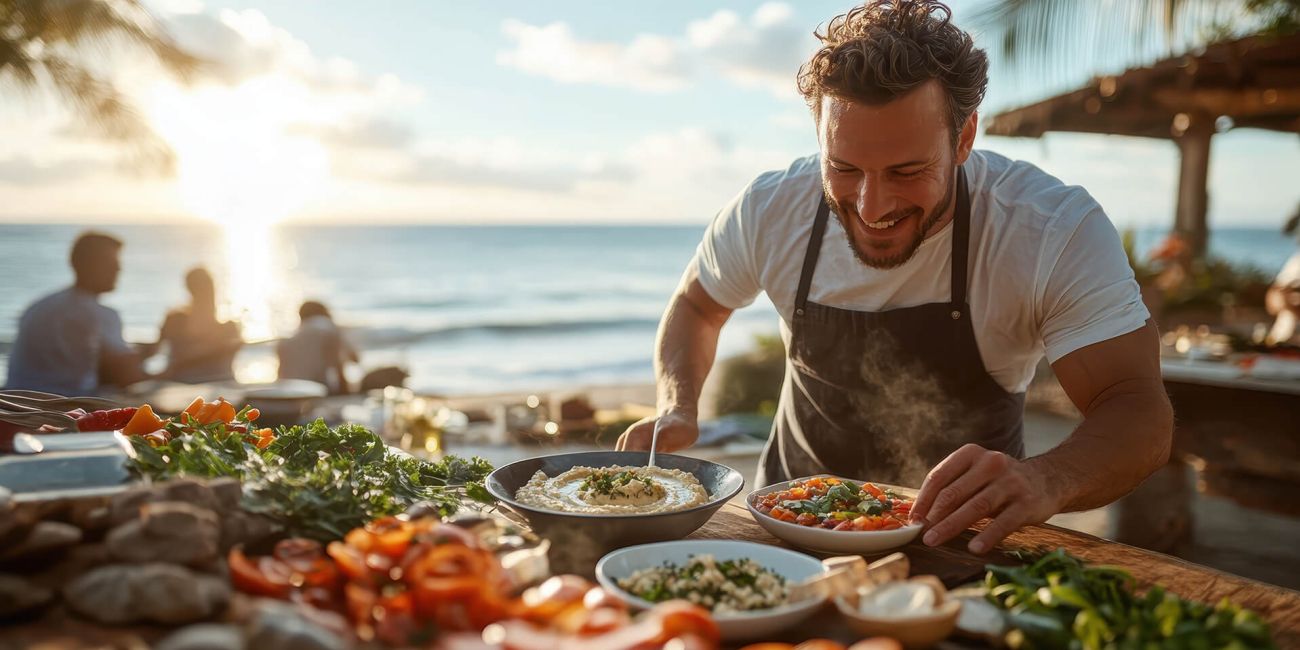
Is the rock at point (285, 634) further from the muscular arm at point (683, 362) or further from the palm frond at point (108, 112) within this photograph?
the palm frond at point (108, 112)

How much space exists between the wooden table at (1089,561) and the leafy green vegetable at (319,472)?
2.20 ft

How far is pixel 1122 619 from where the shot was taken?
5.31 feet

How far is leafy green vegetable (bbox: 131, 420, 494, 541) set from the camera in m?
1.89

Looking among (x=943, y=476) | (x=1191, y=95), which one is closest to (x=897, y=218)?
(x=943, y=476)

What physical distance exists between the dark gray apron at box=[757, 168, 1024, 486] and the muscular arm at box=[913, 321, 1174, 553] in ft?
1.35

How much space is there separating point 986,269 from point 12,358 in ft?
24.9

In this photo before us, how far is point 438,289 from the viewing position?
41.7m

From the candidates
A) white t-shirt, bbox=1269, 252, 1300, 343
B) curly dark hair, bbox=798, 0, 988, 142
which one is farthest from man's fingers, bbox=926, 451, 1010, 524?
white t-shirt, bbox=1269, 252, 1300, 343

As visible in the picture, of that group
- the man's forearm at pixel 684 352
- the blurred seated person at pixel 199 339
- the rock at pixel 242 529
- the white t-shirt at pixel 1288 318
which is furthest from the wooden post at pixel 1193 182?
the rock at pixel 242 529

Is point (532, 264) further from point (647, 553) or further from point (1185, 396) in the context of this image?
point (647, 553)

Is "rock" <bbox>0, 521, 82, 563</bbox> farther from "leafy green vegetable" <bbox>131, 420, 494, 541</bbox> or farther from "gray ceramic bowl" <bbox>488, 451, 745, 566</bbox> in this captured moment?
"gray ceramic bowl" <bbox>488, 451, 745, 566</bbox>

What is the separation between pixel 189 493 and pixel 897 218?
2085 mm

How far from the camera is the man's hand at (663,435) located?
2848 millimetres

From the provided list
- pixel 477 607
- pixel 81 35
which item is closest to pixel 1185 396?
pixel 477 607
